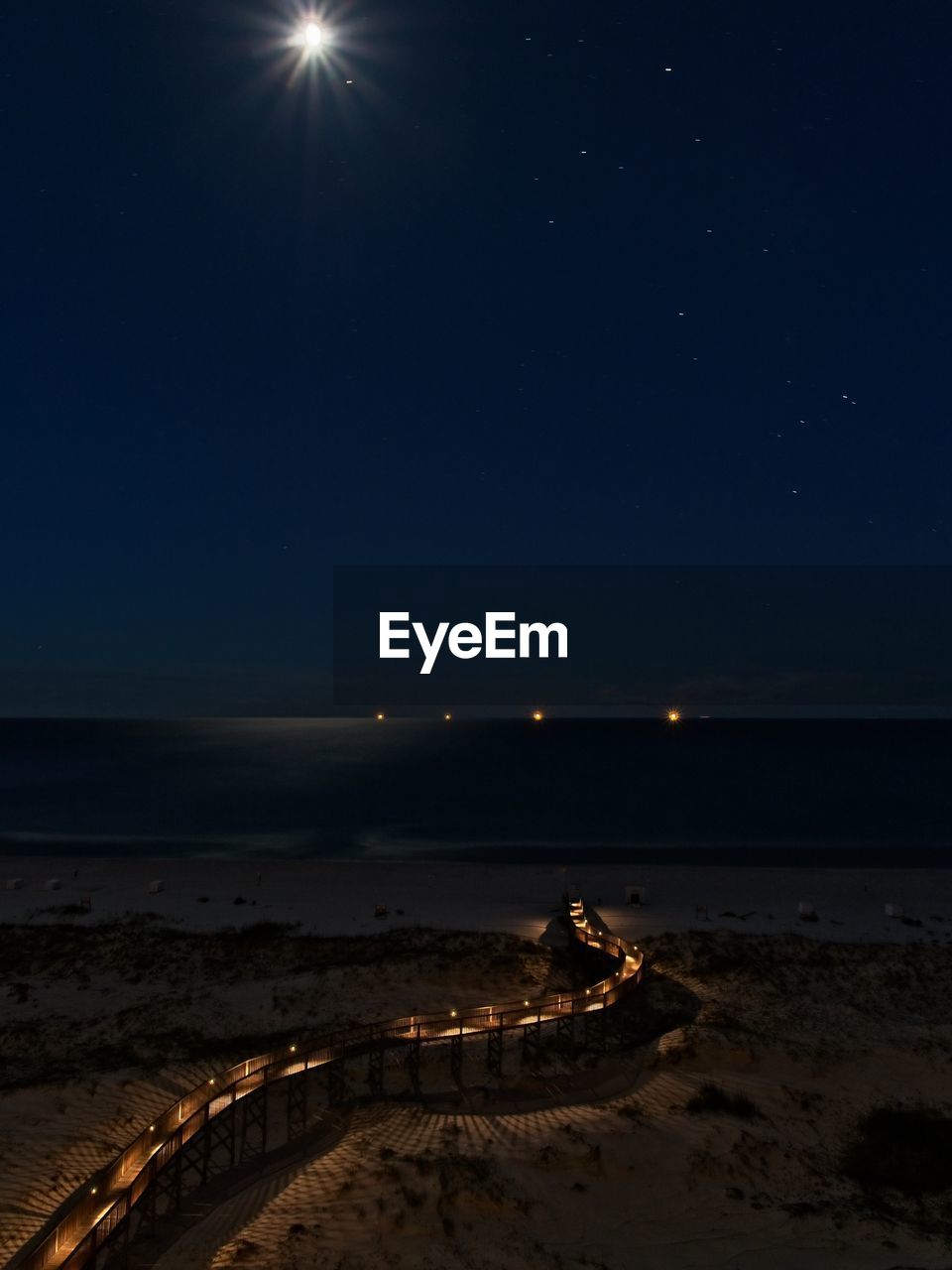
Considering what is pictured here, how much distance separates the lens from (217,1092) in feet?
59.8

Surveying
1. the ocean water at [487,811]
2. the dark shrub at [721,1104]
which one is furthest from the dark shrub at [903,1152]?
the ocean water at [487,811]

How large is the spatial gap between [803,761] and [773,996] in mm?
169983

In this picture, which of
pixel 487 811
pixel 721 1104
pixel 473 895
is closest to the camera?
pixel 721 1104

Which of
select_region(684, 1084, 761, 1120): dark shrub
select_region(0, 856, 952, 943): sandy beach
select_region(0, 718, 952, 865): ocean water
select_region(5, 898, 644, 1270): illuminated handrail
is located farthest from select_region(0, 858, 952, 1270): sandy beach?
select_region(0, 718, 952, 865): ocean water

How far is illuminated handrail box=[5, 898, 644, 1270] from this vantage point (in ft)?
43.5

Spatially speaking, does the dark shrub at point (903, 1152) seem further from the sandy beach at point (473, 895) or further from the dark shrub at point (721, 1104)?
the sandy beach at point (473, 895)

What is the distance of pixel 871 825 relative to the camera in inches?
3531

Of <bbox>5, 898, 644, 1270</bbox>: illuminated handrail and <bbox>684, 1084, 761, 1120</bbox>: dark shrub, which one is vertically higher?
<bbox>5, 898, 644, 1270</bbox>: illuminated handrail

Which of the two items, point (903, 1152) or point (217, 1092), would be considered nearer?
point (217, 1092)

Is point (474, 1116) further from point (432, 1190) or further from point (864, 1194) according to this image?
point (864, 1194)

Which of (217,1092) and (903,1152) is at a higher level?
(217,1092)

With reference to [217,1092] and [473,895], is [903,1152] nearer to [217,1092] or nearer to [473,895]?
[217,1092]

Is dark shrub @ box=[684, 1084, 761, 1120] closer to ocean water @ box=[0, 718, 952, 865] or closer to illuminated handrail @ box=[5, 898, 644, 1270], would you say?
illuminated handrail @ box=[5, 898, 644, 1270]

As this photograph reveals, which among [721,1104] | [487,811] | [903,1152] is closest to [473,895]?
[721,1104]
